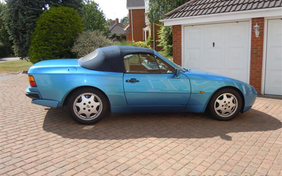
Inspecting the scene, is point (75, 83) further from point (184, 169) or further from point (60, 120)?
point (184, 169)

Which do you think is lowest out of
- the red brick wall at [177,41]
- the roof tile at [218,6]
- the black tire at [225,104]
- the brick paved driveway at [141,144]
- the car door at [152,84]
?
the brick paved driveway at [141,144]

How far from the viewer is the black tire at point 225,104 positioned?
5617mm

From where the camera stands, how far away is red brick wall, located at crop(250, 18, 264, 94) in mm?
8203

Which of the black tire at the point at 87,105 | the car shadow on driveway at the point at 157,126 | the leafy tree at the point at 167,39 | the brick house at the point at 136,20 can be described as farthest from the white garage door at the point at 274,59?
the brick house at the point at 136,20

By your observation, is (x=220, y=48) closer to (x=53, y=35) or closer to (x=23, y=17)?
(x=53, y=35)

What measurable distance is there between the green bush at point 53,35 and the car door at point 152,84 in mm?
8103

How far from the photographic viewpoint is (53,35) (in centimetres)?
1256

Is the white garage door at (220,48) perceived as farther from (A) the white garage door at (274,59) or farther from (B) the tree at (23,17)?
(B) the tree at (23,17)

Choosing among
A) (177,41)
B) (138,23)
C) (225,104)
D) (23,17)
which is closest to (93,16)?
(23,17)

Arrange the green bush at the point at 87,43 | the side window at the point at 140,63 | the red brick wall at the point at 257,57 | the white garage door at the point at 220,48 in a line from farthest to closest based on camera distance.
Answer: the green bush at the point at 87,43, the white garage door at the point at 220,48, the red brick wall at the point at 257,57, the side window at the point at 140,63

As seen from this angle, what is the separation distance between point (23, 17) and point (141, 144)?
12016mm

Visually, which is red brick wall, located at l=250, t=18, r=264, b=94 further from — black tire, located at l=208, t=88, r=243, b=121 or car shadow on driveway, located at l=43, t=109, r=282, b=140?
black tire, located at l=208, t=88, r=243, b=121

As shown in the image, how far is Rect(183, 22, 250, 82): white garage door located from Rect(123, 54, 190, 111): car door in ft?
13.7

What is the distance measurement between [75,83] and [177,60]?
5.89m
